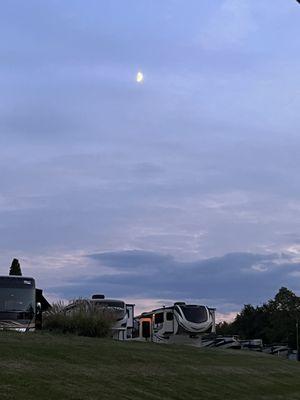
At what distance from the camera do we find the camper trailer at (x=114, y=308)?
97.7ft

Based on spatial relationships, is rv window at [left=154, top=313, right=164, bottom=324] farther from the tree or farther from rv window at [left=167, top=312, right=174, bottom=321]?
the tree

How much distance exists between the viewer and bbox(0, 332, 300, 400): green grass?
43.7 ft

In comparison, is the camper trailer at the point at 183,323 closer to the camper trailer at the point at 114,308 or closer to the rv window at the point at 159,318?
the rv window at the point at 159,318

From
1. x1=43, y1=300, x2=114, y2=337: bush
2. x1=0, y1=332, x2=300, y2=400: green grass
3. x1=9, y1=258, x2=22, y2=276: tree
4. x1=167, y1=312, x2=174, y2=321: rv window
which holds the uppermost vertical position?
x1=9, y1=258, x2=22, y2=276: tree

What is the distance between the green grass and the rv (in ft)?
17.0

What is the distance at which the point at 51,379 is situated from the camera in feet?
45.3

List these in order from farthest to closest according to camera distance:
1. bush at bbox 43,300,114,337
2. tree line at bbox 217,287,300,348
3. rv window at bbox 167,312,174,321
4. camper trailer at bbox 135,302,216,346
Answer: tree line at bbox 217,287,300,348 → rv window at bbox 167,312,174,321 → camper trailer at bbox 135,302,216,346 → bush at bbox 43,300,114,337

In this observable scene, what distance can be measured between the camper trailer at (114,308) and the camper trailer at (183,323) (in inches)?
83.4

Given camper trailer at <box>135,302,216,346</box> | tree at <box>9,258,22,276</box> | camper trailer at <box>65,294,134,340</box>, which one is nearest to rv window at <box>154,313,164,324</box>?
camper trailer at <box>135,302,216,346</box>

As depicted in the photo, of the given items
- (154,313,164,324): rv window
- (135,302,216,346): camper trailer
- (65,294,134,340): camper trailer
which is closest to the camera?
(65,294,134,340): camper trailer

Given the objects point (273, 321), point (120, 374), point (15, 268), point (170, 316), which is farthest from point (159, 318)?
point (273, 321)

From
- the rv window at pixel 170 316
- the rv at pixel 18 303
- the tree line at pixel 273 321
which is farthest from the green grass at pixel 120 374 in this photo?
the tree line at pixel 273 321

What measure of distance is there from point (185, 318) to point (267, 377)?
1564 centimetres

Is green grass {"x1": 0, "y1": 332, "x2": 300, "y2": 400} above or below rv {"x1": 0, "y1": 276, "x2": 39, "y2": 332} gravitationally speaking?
below
